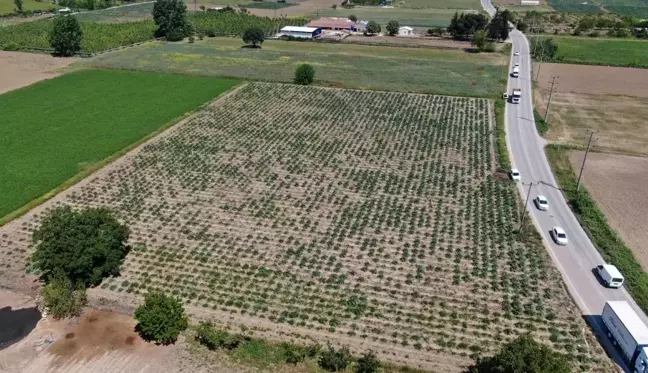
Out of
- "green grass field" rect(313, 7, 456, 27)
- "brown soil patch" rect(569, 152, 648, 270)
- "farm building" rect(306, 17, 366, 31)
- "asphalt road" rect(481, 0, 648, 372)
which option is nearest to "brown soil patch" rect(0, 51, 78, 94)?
"farm building" rect(306, 17, 366, 31)

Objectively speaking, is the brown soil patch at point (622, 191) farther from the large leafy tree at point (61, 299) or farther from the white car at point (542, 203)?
the large leafy tree at point (61, 299)

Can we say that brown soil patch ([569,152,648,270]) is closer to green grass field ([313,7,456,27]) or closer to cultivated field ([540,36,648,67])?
cultivated field ([540,36,648,67])

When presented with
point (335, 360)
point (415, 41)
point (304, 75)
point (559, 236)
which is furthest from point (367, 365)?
point (415, 41)

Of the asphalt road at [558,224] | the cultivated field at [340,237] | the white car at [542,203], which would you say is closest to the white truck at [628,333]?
the asphalt road at [558,224]

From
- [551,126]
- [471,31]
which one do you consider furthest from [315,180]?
[471,31]

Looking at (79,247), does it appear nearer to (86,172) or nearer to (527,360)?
(86,172)
